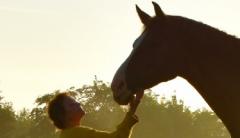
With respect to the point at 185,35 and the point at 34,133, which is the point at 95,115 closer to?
the point at 34,133

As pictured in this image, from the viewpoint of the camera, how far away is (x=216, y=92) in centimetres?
702

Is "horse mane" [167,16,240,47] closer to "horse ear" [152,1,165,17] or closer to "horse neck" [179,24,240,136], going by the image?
"horse neck" [179,24,240,136]

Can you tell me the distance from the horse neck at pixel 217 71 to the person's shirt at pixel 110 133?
108 cm

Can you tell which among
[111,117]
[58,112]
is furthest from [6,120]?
[58,112]

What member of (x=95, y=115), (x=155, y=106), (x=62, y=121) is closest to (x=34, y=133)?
(x=95, y=115)

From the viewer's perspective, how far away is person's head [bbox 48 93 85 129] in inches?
323

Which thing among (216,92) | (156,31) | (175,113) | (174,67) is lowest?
(175,113)

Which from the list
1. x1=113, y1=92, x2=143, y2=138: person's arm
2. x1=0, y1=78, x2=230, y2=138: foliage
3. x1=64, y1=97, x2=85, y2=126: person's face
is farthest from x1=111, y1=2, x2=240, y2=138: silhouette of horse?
x1=0, y1=78, x2=230, y2=138: foliage

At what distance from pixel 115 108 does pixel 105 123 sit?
151 inches

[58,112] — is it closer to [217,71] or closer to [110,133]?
[110,133]

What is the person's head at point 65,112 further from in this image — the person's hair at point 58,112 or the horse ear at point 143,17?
the horse ear at point 143,17

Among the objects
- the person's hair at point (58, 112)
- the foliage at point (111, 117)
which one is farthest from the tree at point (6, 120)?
the person's hair at point (58, 112)

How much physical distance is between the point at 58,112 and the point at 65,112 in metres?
0.11

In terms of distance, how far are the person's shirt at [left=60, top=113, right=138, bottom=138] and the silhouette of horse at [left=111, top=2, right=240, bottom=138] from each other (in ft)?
1.92
